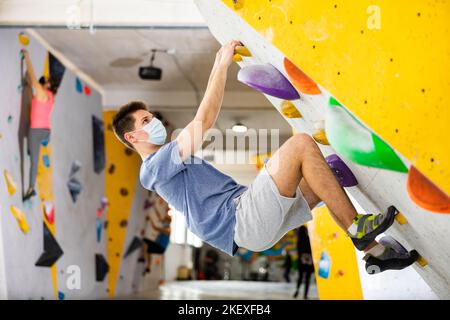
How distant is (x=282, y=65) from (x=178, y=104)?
14.8 ft

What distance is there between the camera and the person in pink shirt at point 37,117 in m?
4.00

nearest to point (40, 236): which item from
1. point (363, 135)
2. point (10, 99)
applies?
point (10, 99)

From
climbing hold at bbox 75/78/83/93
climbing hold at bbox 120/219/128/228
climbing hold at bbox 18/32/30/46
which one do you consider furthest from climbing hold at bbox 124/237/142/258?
climbing hold at bbox 18/32/30/46

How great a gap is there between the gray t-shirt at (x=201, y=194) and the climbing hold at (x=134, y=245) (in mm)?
4634

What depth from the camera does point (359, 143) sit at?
1459 millimetres

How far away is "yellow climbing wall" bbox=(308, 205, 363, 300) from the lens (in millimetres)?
2973

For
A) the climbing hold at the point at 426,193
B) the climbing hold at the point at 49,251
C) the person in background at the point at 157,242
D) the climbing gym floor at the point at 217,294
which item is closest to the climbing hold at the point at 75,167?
the climbing hold at the point at 49,251

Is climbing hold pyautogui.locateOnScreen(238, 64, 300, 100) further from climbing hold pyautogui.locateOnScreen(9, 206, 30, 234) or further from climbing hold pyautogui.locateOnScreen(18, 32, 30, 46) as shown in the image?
climbing hold pyautogui.locateOnScreen(18, 32, 30, 46)

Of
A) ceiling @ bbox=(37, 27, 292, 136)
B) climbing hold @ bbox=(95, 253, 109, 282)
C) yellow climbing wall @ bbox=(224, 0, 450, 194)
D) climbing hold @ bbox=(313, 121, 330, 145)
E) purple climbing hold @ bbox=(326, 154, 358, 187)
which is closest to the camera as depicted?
yellow climbing wall @ bbox=(224, 0, 450, 194)

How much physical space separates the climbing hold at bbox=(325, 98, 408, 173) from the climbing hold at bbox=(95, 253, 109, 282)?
Result: 14.1 ft

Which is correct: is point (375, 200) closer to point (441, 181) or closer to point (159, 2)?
point (441, 181)

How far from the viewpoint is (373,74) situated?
146 centimetres

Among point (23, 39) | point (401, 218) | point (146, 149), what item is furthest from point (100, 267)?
point (401, 218)

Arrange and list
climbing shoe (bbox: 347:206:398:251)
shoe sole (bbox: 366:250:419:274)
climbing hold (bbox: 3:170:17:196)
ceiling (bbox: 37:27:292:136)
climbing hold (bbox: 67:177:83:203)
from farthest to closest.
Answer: climbing hold (bbox: 67:177:83:203)
ceiling (bbox: 37:27:292:136)
climbing hold (bbox: 3:170:17:196)
shoe sole (bbox: 366:250:419:274)
climbing shoe (bbox: 347:206:398:251)
